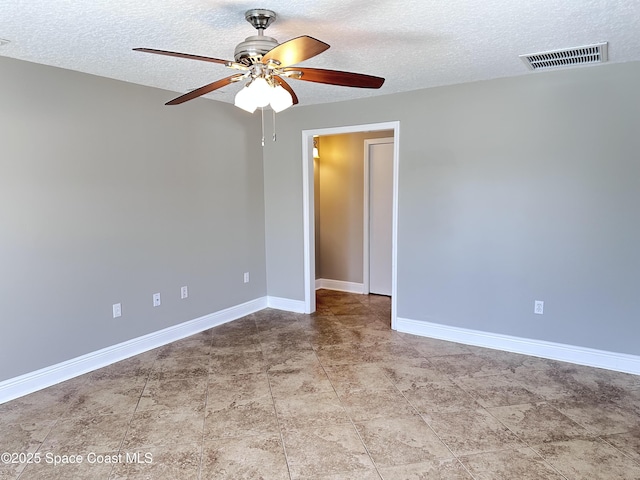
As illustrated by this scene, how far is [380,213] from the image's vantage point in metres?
5.47

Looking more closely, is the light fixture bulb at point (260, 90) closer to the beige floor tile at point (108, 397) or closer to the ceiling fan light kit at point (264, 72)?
the ceiling fan light kit at point (264, 72)

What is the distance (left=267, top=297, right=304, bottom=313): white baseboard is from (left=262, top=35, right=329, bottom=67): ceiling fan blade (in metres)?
3.27

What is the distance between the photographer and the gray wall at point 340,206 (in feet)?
18.1

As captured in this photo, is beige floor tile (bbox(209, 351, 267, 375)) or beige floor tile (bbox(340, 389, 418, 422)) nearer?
beige floor tile (bbox(340, 389, 418, 422))

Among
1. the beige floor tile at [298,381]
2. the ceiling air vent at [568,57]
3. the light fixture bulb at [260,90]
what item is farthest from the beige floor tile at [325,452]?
the ceiling air vent at [568,57]

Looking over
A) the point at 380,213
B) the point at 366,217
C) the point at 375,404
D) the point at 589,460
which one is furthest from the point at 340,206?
the point at 589,460

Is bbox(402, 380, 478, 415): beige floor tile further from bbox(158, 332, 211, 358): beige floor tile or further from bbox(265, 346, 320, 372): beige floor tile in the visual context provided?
bbox(158, 332, 211, 358): beige floor tile

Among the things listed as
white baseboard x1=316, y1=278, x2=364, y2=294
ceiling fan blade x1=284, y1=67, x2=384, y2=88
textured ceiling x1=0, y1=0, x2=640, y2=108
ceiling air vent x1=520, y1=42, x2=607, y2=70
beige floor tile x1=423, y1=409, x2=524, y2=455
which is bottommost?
beige floor tile x1=423, y1=409, x2=524, y2=455

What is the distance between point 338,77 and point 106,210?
227 cm

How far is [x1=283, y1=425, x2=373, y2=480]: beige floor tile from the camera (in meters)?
2.08

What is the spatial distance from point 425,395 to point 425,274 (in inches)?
54.3

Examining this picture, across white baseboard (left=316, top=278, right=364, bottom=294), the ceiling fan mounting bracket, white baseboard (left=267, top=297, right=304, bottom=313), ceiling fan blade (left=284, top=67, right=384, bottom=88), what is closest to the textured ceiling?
the ceiling fan mounting bracket

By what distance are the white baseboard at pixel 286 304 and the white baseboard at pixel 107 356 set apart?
37cm

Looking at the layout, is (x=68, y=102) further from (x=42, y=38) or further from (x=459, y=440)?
(x=459, y=440)
